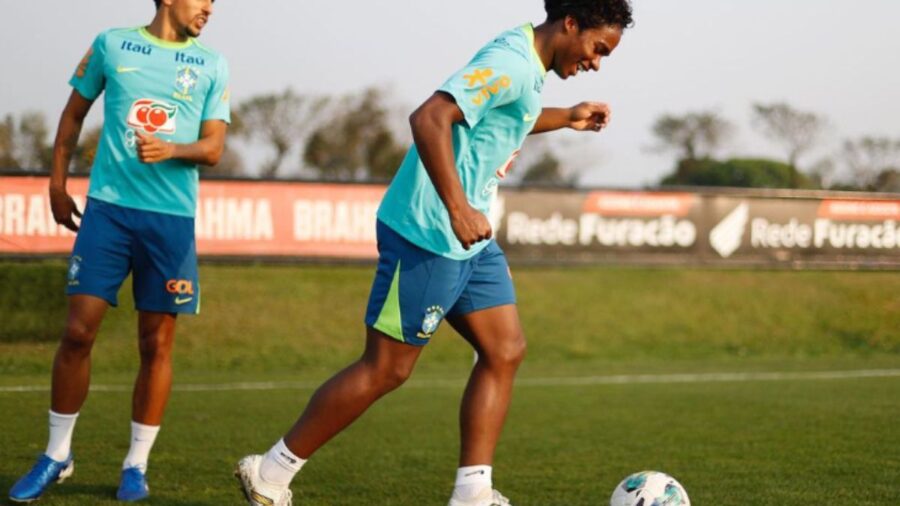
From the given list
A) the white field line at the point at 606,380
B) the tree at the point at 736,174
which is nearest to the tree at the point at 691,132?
the tree at the point at 736,174

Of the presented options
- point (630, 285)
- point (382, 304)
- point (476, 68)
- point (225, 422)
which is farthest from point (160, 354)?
point (630, 285)

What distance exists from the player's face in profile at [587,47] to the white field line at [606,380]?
25.5ft

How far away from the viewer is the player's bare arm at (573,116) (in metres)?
5.36

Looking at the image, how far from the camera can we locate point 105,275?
5.45 meters

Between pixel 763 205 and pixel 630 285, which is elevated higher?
pixel 763 205

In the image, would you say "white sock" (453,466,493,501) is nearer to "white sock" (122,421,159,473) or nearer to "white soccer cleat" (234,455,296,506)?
"white soccer cleat" (234,455,296,506)

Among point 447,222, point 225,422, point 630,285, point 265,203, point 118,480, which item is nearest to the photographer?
point 447,222

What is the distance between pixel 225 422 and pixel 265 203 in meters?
7.97

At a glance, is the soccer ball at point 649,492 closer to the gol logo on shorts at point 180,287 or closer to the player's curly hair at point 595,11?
the player's curly hair at point 595,11

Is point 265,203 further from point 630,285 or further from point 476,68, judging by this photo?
point 476,68

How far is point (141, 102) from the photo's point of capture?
551 cm

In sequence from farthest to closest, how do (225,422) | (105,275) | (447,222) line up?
(225,422)
(105,275)
(447,222)

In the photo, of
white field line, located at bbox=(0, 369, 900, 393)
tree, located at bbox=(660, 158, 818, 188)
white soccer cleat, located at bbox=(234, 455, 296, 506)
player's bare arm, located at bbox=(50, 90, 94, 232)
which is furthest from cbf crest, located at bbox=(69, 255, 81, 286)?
tree, located at bbox=(660, 158, 818, 188)

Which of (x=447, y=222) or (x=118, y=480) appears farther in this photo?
(x=118, y=480)
